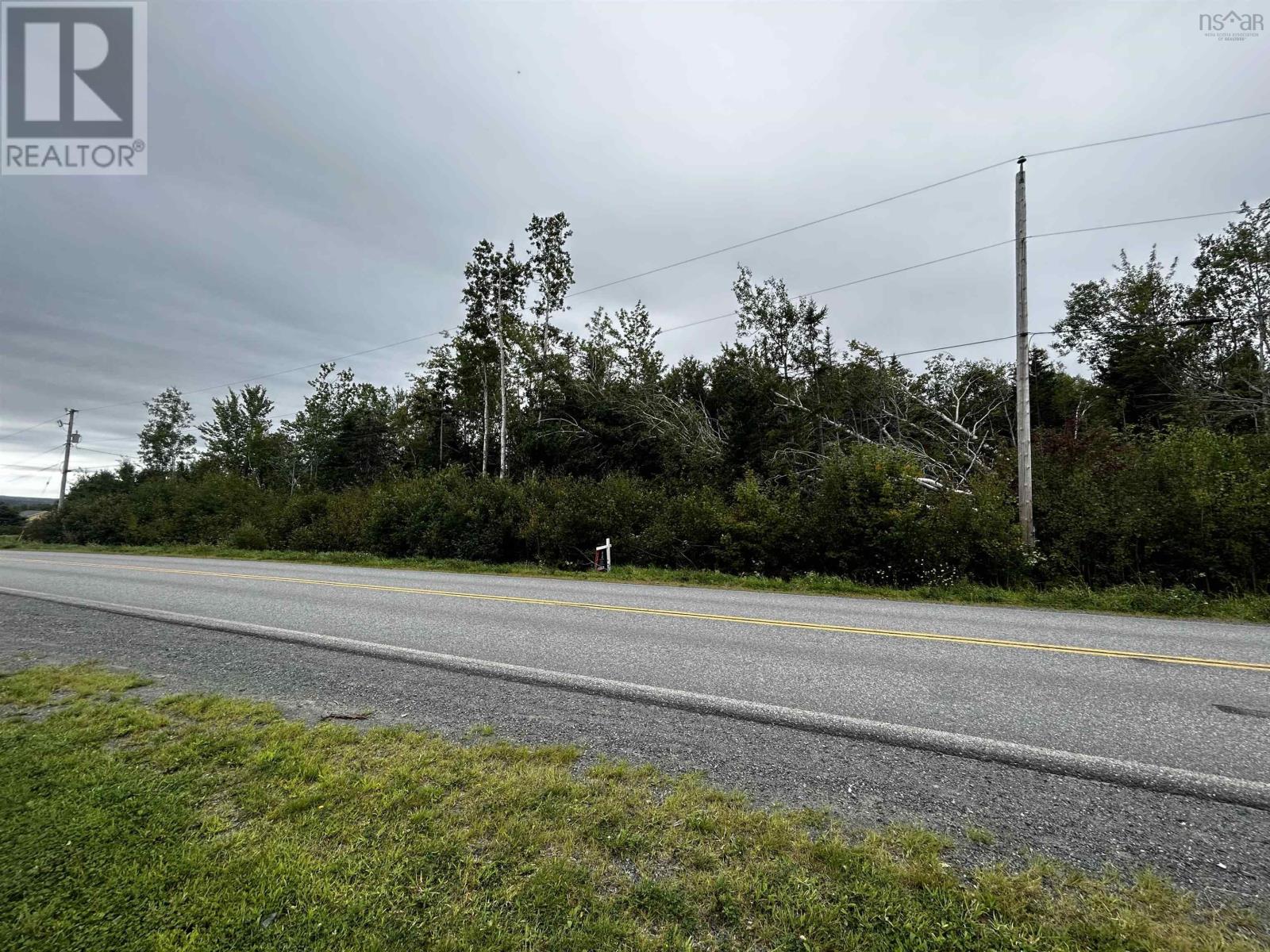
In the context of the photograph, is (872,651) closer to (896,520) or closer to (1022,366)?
(896,520)

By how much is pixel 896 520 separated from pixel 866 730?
9444 mm

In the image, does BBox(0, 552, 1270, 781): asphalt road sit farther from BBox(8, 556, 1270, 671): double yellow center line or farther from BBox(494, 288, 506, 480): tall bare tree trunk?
BBox(494, 288, 506, 480): tall bare tree trunk

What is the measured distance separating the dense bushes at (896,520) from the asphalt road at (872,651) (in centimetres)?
311

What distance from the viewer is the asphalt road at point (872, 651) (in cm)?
400

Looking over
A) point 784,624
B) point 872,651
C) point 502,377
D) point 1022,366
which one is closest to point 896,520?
point 1022,366

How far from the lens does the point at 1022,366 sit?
12.4 metres

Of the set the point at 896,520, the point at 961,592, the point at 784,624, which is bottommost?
the point at 961,592

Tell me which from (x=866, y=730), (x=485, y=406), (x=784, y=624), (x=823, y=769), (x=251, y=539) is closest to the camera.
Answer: (x=823, y=769)

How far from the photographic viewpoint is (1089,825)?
9.06ft

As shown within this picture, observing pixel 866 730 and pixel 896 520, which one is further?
pixel 896 520

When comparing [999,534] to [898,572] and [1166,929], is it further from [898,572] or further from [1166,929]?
[1166,929]

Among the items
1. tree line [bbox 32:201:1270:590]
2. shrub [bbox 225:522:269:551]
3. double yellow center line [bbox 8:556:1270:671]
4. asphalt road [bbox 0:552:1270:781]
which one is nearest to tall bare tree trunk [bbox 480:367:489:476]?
tree line [bbox 32:201:1270:590]

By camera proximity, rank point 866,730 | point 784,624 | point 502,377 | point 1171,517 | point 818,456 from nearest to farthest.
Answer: point 866,730 < point 784,624 < point 1171,517 < point 818,456 < point 502,377

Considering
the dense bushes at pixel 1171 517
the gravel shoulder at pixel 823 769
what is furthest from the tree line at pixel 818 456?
the gravel shoulder at pixel 823 769
